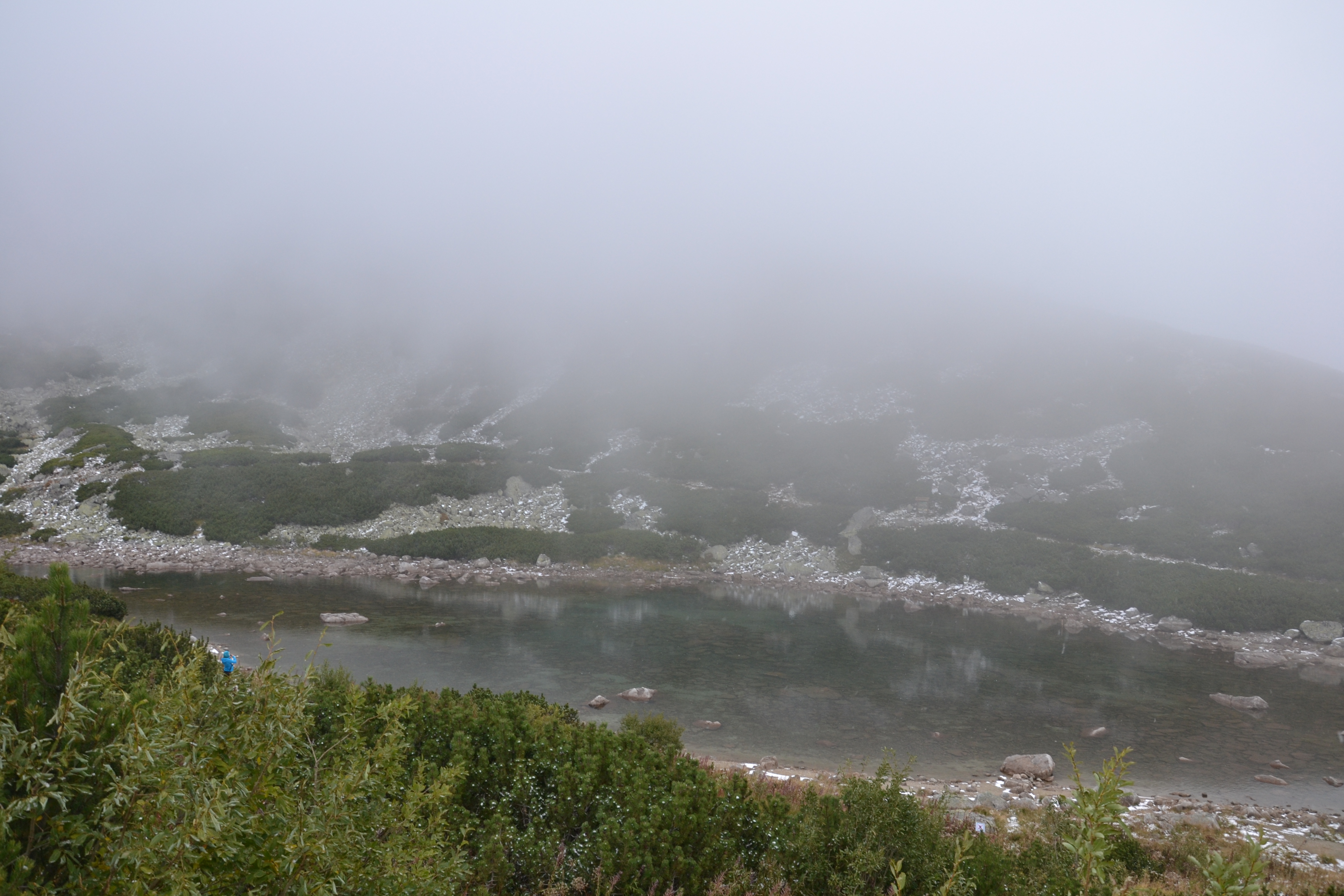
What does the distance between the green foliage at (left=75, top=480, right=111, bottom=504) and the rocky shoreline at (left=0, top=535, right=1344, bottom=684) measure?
265 inches

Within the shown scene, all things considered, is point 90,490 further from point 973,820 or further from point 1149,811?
point 1149,811

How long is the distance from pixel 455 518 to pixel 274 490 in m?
15.3

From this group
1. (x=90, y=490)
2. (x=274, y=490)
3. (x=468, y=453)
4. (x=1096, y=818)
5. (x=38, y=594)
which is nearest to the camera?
(x=1096, y=818)

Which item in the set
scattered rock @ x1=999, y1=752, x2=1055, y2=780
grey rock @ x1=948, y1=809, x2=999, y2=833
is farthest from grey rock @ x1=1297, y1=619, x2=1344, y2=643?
grey rock @ x1=948, y1=809, x2=999, y2=833

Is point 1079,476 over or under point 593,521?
over

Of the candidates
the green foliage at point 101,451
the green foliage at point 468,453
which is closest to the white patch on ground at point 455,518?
A: the green foliage at point 468,453

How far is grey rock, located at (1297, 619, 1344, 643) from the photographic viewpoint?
3416 centimetres

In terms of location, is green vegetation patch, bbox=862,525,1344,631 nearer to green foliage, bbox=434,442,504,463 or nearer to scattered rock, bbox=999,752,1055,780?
scattered rock, bbox=999,752,1055,780

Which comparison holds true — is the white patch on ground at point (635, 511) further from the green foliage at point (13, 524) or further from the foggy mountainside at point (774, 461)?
the green foliage at point (13, 524)

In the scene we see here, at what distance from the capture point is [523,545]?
161 ft

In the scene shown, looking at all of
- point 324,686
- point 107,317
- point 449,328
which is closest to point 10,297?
point 107,317

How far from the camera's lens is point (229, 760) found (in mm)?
3135

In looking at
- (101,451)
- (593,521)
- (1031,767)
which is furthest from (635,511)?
(101,451)

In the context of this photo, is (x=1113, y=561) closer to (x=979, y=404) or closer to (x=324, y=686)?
(x=979, y=404)
